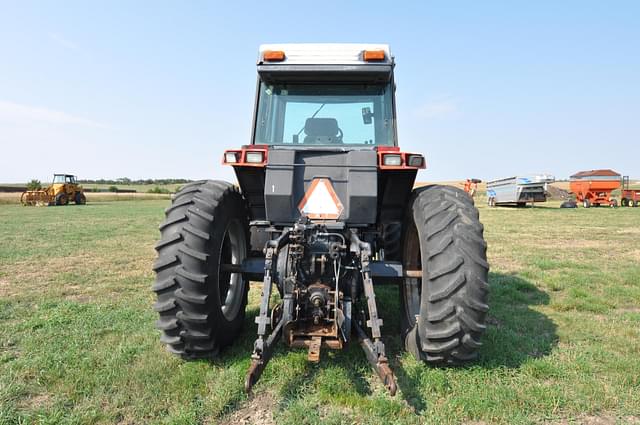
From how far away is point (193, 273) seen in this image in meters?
3.22

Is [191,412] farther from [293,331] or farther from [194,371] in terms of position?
[293,331]

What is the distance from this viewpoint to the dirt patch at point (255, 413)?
2.72m

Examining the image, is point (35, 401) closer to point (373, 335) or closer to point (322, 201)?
point (373, 335)

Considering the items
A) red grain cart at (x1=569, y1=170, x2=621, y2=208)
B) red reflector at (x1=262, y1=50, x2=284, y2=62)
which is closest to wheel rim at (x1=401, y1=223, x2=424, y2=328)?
red reflector at (x1=262, y1=50, x2=284, y2=62)

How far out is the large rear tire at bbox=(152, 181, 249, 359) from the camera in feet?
10.5

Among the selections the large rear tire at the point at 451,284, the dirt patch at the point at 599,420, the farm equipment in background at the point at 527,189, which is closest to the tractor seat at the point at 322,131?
the large rear tire at the point at 451,284

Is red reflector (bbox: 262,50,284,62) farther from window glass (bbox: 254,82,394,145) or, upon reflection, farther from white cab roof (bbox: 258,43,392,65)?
window glass (bbox: 254,82,394,145)

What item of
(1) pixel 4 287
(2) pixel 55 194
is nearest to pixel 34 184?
(2) pixel 55 194

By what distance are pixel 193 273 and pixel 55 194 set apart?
35.5 m

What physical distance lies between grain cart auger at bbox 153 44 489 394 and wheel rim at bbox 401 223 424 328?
1cm

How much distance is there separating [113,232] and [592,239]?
14820 millimetres

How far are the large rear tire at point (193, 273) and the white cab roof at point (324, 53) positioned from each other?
1492 millimetres

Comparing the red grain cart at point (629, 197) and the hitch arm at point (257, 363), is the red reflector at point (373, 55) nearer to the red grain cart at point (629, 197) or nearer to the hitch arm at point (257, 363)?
the hitch arm at point (257, 363)

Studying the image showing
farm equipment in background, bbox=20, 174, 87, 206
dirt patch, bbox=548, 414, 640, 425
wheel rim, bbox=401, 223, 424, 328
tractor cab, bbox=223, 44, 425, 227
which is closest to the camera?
dirt patch, bbox=548, 414, 640, 425
